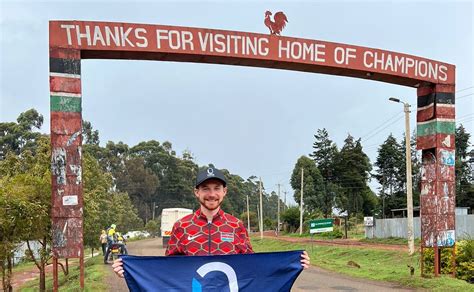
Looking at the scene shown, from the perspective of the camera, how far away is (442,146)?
12.9 metres

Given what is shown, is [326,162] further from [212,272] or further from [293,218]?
[212,272]

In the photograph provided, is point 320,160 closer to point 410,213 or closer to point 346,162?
point 346,162

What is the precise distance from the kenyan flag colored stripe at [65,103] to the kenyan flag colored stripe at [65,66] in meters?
0.44

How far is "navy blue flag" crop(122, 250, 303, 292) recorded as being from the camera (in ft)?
14.9

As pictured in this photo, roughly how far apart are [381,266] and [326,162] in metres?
50.4

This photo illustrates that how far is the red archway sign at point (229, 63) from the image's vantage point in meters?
9.58

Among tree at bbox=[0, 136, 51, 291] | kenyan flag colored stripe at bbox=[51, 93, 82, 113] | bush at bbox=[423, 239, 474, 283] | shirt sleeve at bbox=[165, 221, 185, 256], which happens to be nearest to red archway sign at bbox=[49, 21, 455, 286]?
kenyan flag colored stripe at bbox=[51, 93, 82, 113]

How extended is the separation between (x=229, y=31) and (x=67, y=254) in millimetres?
5027

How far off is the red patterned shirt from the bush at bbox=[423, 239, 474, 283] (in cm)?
1000

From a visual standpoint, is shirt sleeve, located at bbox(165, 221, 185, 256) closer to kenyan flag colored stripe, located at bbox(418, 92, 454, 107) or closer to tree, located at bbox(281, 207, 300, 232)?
kenyan flag colored stripe, located at bbox(418, 92, 454, 107)

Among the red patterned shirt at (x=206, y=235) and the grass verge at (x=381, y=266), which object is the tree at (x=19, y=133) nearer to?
the grass verge at (x=381, y=266)

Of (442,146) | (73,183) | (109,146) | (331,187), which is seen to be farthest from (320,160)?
(73,183)

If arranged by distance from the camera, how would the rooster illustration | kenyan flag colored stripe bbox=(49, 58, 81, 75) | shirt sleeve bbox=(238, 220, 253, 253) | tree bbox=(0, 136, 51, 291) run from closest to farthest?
shirt sleeve bbox=(238, 220, 253, 253), kenyan flag colored stripe bbox=(49, 58, 81, 75), the rooster illustration, tree bbox=(0, 136, 51, 291)

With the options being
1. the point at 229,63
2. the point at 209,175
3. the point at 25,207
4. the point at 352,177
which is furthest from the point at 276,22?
the point at 352,177
